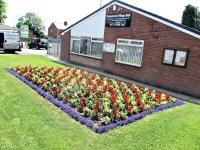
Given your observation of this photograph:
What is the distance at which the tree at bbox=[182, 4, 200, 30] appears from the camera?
35312mm

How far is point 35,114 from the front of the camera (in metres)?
6.09

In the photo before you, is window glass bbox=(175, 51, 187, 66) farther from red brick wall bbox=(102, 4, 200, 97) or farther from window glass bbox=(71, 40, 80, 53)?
window glass bbox=(71, 40, 80, 53)

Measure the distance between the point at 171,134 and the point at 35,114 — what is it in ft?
12.4

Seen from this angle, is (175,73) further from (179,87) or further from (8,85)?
(8,85)

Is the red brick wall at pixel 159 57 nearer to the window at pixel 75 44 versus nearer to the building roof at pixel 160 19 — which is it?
the building roof at pixel 160 19

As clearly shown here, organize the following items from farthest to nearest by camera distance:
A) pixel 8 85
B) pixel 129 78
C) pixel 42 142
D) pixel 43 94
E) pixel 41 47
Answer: pixel 41 47 → pixel 129 78 → pixel 8 85 → pixel 43 94 → pixel 42 142

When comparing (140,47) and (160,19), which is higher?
(160,19)

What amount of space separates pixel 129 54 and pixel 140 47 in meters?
0.96

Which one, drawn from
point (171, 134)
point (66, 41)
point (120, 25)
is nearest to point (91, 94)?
point (171, 134)

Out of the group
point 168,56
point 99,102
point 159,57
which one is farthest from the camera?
point 159,57

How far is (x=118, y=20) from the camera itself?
1416 centimetres

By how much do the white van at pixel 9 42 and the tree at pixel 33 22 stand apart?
60.1 m

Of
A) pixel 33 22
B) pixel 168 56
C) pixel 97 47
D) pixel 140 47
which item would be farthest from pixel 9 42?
pixel 33 22

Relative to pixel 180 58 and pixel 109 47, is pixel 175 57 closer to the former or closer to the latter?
pixel 180 58
